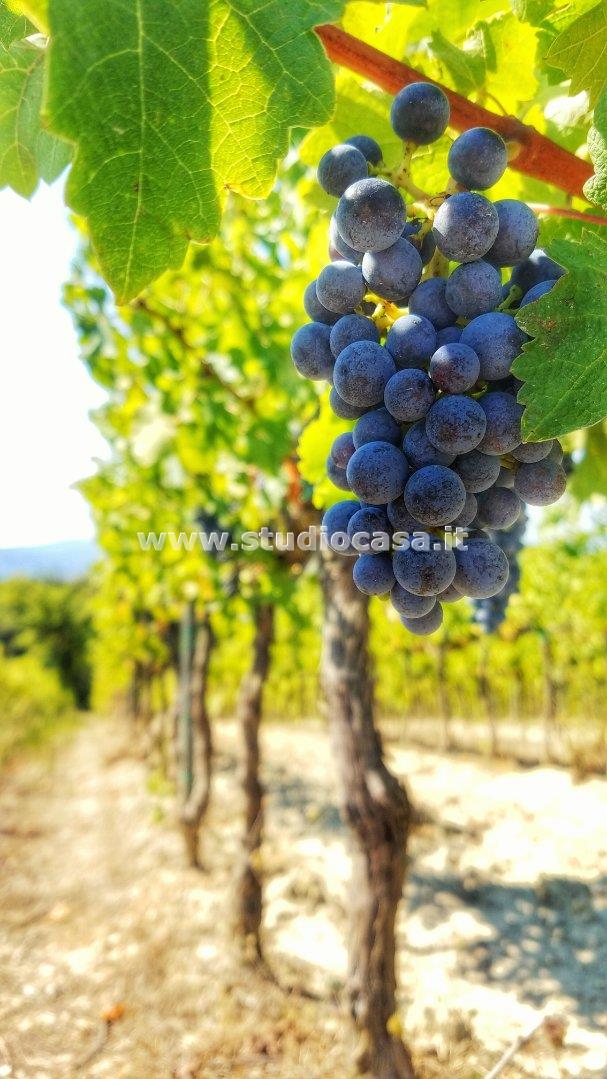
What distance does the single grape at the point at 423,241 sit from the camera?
3.22 feet

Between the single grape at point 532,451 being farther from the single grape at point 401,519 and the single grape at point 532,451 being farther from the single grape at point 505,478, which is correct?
the single grape at point 401,519

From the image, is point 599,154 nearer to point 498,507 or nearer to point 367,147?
point 367,147

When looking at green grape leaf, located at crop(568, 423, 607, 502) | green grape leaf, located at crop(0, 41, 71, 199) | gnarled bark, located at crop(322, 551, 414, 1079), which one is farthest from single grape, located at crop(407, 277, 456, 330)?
gnarled bark, located at crop(322, 551, 414, 1079)

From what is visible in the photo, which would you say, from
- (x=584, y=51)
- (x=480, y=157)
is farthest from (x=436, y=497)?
(x=584, y=51)

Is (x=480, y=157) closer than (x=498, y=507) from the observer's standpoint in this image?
Yes

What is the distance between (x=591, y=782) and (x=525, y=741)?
204 inches

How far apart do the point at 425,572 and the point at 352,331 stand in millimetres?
336

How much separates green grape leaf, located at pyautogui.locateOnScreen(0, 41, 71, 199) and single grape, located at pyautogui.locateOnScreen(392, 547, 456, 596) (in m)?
0.75

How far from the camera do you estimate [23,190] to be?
1.11 m

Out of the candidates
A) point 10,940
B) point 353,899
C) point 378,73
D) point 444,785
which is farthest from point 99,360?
point 444,785

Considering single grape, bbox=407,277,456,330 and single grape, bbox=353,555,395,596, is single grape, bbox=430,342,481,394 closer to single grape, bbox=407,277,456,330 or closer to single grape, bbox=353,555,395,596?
single grape, bbox=407,277,456,330

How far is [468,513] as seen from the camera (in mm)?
961

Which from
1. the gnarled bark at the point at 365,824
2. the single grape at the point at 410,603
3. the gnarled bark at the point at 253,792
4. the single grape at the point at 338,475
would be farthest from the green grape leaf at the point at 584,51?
the gnarled bark at the point at 253,792

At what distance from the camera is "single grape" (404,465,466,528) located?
2.88ft
